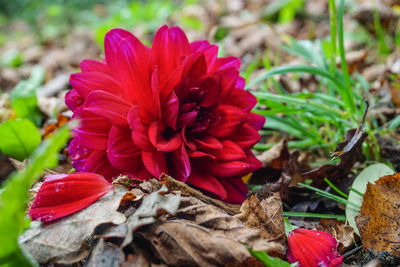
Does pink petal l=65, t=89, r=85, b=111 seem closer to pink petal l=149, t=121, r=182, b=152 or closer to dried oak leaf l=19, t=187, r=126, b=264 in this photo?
pink petal l=149, t=121, r=182, b=152

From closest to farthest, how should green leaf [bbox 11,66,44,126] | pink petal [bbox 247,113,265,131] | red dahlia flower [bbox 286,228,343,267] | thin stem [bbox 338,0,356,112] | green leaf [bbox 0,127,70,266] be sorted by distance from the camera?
green leaf [bbox 0,127,70,266]
red dahlia flower [bbox 286,228,343,267]
pink petal [bbox 247,113,265,131]
thin stem [bbox 338,0,356,112]
green leaf [bbox 11,66,44,126]

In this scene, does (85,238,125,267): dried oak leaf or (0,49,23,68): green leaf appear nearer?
(85,238,125,267): dried oak leaf

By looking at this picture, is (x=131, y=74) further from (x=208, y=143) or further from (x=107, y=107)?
(x=208, y=143)

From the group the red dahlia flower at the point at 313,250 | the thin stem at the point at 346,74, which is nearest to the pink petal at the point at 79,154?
the red dahlia flower at the point at 313,250

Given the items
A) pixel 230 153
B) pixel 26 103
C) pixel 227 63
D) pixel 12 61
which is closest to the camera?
pixel 230 153

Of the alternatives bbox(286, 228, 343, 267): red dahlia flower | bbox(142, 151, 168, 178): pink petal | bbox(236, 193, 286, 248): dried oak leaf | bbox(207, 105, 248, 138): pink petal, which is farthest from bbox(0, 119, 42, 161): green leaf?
bbox(286, 228, 343, 267): red dahlia flower

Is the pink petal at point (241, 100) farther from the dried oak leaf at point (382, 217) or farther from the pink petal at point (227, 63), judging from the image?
the dried oak leaf at point (382, 217)

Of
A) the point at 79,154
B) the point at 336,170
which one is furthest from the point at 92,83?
the point at 336,170
